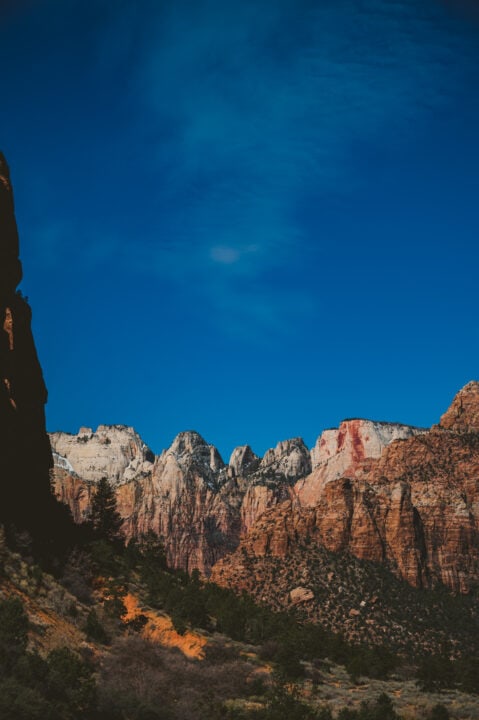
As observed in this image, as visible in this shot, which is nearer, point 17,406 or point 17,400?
point 17,406

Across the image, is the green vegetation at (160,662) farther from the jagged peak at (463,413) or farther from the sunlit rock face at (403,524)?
the jagged peak at (463,413)

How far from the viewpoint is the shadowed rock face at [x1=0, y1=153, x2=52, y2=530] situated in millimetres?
56906

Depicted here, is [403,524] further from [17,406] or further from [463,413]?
[17,406]

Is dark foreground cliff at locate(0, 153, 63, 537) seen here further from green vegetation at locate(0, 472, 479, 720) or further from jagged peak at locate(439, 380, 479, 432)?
jagged peak at locate(439, 380, 479, 432)

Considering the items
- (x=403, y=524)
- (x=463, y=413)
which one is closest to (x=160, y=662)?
(x=403, y=524)

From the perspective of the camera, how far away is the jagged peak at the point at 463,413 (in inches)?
5615

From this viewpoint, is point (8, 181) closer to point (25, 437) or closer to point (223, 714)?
point (25, 437)

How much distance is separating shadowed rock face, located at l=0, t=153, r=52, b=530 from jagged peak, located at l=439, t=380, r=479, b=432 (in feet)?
300

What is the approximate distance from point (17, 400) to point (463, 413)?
334ft

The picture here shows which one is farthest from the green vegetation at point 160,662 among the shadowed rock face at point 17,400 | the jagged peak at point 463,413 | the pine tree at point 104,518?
the jagged peak at point 463,413

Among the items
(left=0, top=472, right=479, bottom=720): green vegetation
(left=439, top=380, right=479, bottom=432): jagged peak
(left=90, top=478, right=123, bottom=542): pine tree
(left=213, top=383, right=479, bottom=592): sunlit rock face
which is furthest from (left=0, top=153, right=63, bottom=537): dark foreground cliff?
(left=439, top=380, right=479, bottom=432): jagged peak

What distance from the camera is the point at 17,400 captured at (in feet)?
205

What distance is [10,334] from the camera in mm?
60625

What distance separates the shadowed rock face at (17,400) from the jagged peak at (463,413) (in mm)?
91348
